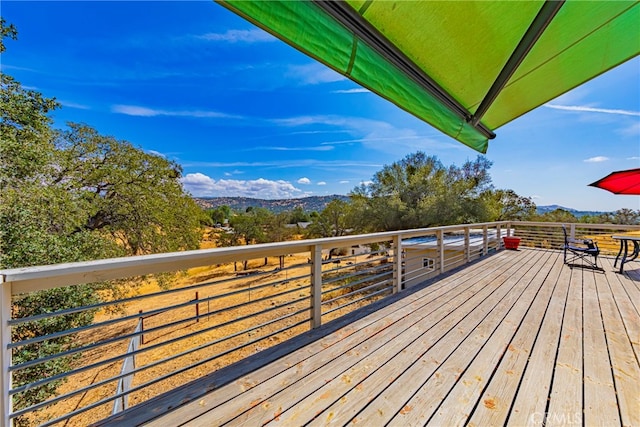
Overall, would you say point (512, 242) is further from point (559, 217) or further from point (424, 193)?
point (559, 217)

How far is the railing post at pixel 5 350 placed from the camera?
105 centimetres

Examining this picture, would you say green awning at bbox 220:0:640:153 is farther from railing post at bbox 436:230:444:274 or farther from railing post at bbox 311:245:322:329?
railing post at bbox 436:230:444:274

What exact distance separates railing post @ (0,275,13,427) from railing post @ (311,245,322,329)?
1776 millimetres

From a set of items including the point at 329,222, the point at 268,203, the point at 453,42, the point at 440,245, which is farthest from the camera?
the point at 268,203

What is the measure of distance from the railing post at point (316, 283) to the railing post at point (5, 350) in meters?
1.78

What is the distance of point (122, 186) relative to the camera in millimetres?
8430

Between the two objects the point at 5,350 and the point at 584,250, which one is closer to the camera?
the point at 5,350

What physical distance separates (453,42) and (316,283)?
2.01 m

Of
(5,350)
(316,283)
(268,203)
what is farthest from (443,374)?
(268,203)

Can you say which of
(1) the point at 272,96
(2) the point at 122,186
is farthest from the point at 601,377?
(1) the point at 272,96

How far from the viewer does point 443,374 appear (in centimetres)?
171

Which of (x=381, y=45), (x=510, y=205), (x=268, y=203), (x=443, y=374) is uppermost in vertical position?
(x=268, y=203)

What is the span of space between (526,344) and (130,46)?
49.0ft

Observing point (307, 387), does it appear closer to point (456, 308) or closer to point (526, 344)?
point (526, 344)
